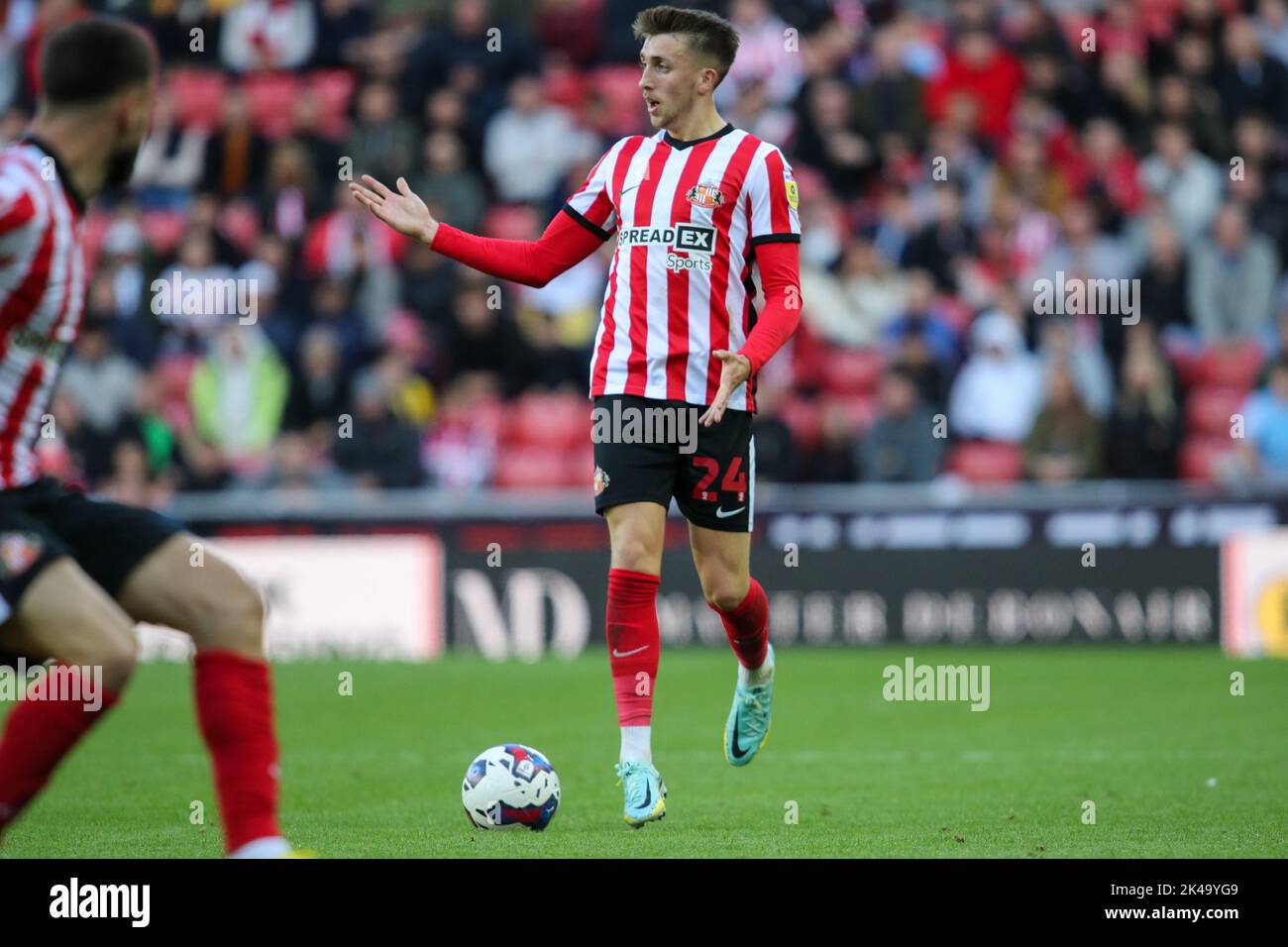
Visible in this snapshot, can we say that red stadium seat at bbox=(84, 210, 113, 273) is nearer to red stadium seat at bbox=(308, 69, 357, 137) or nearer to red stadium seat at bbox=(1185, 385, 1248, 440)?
red stadium seat at bbox=(308, 69, 357, 137)

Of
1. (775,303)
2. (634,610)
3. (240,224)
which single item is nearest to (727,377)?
(775,303)

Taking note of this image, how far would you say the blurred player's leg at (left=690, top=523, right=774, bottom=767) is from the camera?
7.47m

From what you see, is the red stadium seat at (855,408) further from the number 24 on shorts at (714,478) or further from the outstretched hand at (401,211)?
the outstretched hand at (401,211)

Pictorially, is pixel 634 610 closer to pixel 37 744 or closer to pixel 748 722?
pixel 748 722

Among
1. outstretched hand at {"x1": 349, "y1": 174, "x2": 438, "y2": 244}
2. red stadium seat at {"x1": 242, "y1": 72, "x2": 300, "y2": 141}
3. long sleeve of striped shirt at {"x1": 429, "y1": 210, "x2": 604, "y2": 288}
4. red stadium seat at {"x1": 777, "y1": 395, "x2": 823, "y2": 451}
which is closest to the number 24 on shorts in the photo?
long sleeve of striped shirt at {"x1": 429, "y1": 210, "x2": 604, "y2": 288}

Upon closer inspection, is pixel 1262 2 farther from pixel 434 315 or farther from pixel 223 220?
pixel 223 220

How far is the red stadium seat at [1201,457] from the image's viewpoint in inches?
620

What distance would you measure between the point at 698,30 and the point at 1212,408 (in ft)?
32.9

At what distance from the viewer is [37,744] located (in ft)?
16.3

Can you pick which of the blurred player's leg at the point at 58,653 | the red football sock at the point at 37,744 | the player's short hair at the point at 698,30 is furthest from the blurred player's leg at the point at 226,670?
the player's short hair at the point at 698,30

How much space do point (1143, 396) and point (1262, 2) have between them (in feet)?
18.0

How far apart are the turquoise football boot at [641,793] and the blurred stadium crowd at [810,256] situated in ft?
29.4

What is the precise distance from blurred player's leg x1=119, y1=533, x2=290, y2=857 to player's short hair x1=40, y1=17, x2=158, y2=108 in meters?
1.14
